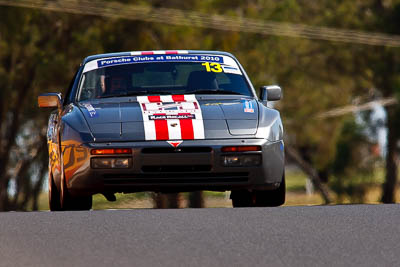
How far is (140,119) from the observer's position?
32.2 ft

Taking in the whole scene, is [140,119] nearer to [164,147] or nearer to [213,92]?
[164,147]

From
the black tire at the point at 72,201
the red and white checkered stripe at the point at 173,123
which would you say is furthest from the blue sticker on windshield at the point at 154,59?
the black tire at the point at 72,201

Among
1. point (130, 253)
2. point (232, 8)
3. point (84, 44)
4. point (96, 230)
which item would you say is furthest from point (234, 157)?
point (232, 8)

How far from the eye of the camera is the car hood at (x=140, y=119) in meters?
9.66

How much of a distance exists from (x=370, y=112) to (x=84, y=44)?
20.8 m

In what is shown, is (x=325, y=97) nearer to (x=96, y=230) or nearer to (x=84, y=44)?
(x=84, y=44)

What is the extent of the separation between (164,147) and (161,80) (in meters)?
1.83

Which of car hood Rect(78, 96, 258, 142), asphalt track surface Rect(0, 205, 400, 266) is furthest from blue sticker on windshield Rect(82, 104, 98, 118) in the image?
asphalt track surface Rect(0, 205, 400, 266)

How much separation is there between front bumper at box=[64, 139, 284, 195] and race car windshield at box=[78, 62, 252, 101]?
130 cm

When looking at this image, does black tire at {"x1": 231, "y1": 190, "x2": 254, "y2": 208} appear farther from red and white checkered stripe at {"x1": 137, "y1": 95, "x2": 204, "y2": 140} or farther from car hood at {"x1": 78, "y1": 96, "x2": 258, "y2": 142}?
red and white checkered stripe at {"x1": 137, "y1": 95, "x2": 204, "y2": 140}

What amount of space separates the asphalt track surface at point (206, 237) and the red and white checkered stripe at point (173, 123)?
677mm

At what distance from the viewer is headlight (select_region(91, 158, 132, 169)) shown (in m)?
9.55

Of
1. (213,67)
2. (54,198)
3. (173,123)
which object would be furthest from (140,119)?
(213,67)

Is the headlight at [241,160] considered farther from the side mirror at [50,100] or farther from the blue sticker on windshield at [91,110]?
the side mirror at [50,100]
